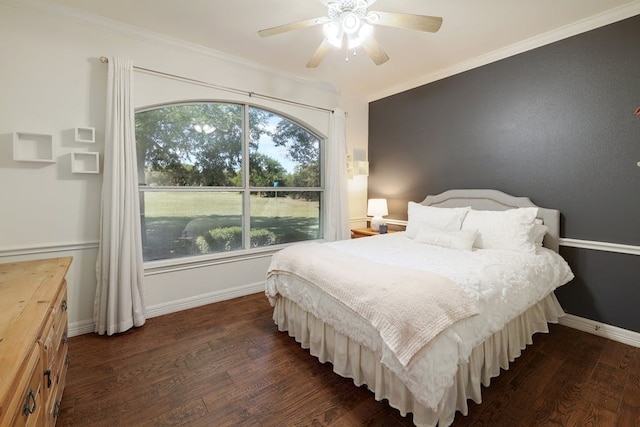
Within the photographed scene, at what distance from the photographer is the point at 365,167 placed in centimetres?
426

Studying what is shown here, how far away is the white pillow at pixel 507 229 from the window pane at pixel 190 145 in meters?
2.64

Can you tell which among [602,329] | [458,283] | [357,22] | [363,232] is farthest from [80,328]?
[602,329]

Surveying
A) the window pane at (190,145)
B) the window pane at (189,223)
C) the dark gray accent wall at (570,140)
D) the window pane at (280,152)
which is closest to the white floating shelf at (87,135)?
the window pane at (190,145)

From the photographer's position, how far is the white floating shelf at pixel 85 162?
7.67 feet

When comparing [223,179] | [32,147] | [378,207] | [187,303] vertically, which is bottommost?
[187,303]

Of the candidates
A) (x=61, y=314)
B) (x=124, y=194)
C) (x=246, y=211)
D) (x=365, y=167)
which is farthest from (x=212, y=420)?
(x=365, y=167)

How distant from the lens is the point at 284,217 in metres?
3.82

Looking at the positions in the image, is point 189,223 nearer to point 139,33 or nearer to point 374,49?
point 139,33

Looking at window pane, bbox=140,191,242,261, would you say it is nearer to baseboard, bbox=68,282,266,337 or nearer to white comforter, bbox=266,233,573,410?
baseboard, bbox=68,282,266,337

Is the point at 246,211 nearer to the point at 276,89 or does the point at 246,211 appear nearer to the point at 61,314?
the point at 276,89

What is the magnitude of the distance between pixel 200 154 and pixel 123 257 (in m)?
1.29

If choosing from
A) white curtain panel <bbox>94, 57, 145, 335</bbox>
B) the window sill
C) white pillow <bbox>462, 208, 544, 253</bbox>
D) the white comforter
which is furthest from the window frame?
white pillow <bbox>462, 208, 544, 253</bbox>

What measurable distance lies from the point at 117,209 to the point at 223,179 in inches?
43.9

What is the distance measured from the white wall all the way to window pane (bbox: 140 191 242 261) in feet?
0.86
